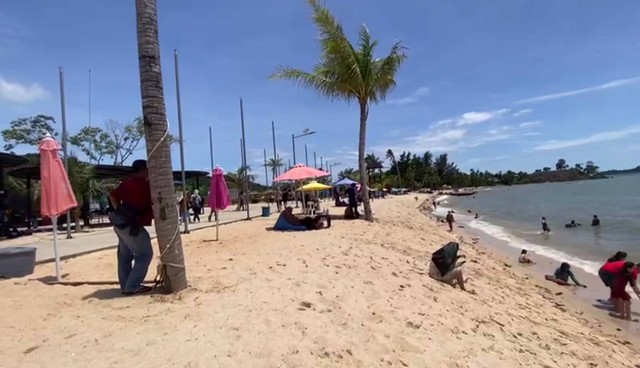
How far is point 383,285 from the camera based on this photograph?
6.30m

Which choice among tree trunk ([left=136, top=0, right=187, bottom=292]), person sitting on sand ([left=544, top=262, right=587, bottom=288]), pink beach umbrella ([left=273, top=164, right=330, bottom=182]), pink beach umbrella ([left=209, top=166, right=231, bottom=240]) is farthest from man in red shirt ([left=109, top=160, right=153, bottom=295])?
pink beach umbrella ([left=273, top=164, right=330, bottom=182])

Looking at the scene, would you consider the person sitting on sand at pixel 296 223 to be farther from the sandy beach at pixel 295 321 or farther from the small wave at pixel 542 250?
the small wave at pixel 542 250

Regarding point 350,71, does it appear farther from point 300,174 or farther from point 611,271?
point 611,271

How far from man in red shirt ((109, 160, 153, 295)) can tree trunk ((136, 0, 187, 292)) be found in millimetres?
218

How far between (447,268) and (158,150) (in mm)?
4996

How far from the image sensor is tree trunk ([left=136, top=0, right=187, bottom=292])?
4.96 m

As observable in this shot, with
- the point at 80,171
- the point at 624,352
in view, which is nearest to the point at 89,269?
the point at 624,352

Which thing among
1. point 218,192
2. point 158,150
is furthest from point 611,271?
point 158,150

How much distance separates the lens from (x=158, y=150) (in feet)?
16.4

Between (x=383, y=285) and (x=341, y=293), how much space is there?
1.03 metres

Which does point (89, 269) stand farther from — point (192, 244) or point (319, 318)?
point (319, 318)

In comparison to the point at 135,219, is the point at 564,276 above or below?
below

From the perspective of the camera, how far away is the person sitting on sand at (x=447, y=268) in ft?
24.5

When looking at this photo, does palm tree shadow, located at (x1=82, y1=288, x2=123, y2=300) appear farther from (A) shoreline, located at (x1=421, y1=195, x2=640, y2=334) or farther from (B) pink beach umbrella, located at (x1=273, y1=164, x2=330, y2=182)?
(B) pink beach umbrella, located at (x1=273, y1=164, x2=330, y2=182)
